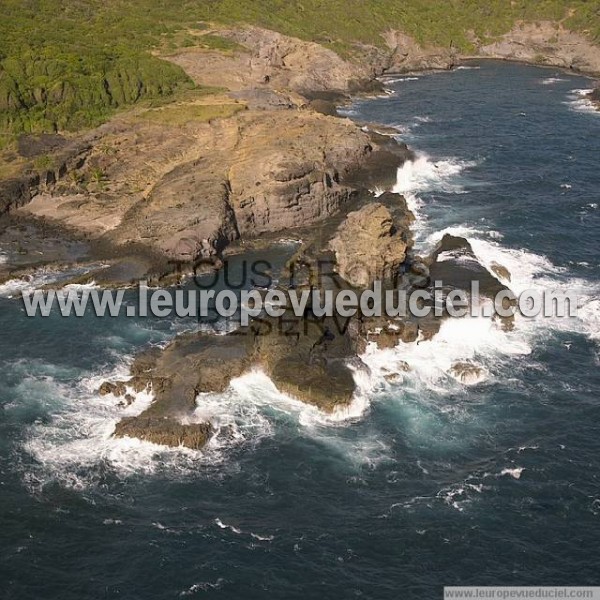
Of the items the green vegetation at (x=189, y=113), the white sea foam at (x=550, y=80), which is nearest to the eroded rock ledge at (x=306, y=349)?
the green vegetation at (x=189, y=113)

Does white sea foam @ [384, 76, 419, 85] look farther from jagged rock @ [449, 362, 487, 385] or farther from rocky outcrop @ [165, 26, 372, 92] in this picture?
jagged rock @ [449, 362, 487, 385]

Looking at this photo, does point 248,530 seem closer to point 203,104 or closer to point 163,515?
point 163,515

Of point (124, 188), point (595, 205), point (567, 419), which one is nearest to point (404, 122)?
point (595, 205)

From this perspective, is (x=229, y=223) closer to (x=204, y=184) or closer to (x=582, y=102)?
(x=204, y=184)

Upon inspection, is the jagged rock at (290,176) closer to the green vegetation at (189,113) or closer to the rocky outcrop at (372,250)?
the green vegetation at (189,113)

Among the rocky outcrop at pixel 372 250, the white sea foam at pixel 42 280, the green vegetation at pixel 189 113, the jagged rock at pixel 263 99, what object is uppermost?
the jagged rock at pixel 263 99

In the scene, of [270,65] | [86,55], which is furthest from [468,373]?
[270,65]
